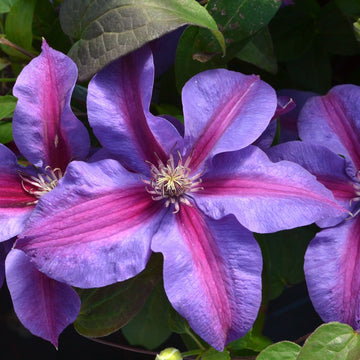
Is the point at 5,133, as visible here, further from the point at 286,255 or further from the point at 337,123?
the point at 286,255

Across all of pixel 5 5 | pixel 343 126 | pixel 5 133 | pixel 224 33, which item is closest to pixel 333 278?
pixel 343 126

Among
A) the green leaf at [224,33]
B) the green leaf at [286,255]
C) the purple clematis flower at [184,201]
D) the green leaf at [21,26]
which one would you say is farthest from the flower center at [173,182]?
the green leaf at [286,255]

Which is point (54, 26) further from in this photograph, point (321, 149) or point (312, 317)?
point (312, 317)

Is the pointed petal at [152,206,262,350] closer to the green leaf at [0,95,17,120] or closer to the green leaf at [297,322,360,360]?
the green leaf at [297,322,360,360]

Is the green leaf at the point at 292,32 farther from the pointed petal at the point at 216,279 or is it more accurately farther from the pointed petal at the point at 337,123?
the pointed petal at the point at 216,279

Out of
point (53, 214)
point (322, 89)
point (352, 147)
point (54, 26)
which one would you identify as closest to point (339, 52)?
point (322, 89)

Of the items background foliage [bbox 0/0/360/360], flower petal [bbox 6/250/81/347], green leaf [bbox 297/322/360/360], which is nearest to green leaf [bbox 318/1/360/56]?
background foliage [bbox 0/0/360/360]
